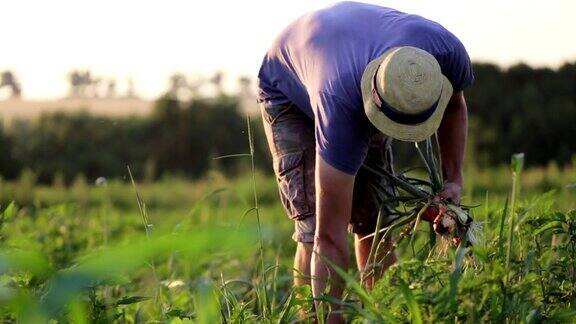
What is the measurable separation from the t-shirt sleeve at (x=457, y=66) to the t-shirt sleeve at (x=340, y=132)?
0.42 meters

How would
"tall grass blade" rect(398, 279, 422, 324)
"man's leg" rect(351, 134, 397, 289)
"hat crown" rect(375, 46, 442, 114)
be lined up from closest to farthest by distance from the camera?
"tall grass blade" rect(398, 279, 422, 324)
"hat crown" rect(375, 46, 442, 114)
"man's leg" rect(351, 134, 397, 289)

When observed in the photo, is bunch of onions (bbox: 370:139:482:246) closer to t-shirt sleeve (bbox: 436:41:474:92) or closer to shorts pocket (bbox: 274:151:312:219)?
t-shirt sleeve (bbox: 436:41:474:92)

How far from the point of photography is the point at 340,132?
3041mm

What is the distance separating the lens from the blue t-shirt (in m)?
3.07

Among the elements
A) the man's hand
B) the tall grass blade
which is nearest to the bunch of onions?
the man's hand

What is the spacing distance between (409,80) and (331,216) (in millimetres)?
503

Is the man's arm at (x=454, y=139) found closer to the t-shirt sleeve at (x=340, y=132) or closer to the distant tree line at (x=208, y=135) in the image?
the t-shirt sleeve at (x=340, y=132)

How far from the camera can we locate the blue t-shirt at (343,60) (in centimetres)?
307

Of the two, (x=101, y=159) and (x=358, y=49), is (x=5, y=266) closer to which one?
(x=358, y=49)

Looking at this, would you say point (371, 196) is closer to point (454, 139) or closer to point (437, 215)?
point (454, 139)

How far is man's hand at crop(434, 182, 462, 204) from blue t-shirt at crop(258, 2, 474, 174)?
1.01 feet

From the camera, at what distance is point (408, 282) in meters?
2.17

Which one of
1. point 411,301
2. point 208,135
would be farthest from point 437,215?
point 208,135

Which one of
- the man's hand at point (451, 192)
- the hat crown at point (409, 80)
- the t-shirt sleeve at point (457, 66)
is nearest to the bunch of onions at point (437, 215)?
the man's hand at point (451, 192)
